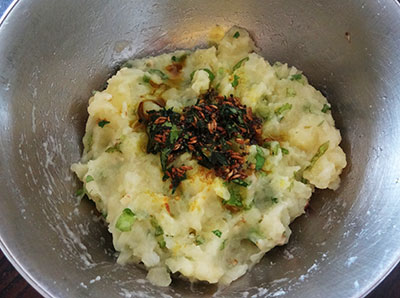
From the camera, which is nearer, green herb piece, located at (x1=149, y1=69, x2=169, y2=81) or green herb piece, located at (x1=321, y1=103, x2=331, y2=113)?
green herb piece, located at (x1=321, y1=103, x2=331, y2=113)

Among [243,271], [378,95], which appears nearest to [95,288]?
[243,271]

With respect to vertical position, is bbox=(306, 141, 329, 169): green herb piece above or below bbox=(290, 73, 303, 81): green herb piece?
below

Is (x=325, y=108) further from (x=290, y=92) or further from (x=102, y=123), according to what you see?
(x=102, y=123)

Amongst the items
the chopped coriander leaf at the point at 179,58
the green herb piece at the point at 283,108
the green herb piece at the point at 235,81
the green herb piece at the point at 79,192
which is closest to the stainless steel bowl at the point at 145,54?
the green herb piece at the point at 79,192

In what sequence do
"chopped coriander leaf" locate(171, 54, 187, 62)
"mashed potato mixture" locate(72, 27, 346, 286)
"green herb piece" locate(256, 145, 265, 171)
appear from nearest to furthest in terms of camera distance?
1. "mashed potato mixture" locate(72, 27, 346, 286)
2. "green herb piece" locate(256, 145, 265, 171)
3. "chopped coriander leaf" locate(171, 54, 187, 62)

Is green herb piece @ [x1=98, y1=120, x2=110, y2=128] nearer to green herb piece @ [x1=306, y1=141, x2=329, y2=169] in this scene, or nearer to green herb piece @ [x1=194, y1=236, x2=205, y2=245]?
green herb piece @ [x1=194, y1=236, x2=205, y2=245]

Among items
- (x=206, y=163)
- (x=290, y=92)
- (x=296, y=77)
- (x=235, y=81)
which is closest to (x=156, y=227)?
(x=206, y=163)

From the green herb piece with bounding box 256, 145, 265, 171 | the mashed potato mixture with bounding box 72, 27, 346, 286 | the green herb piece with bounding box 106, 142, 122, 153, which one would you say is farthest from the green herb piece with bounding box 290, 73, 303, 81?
the green herb piece with bounding box 106, 142, 122, 153
